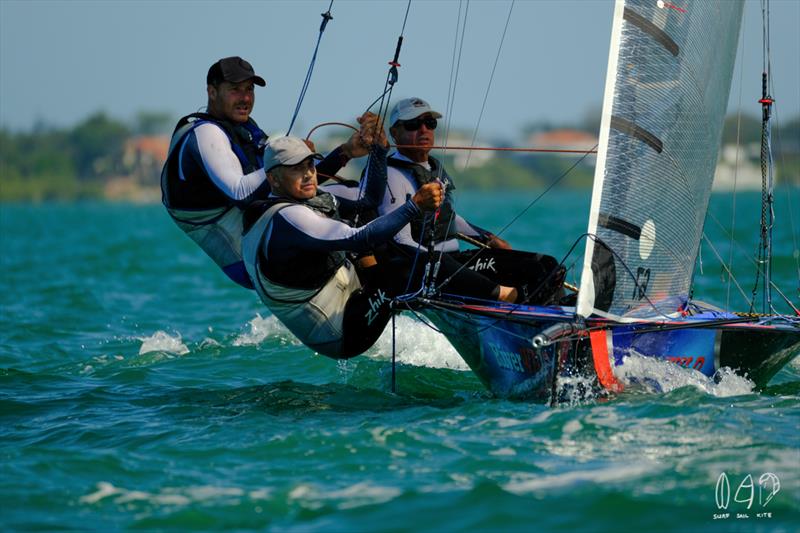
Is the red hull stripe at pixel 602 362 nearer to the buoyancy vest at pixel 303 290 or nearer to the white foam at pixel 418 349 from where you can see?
the buoyancy vest at pixel 303 290

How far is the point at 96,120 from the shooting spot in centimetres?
12606

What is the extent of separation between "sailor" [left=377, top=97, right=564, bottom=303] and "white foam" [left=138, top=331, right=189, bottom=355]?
329 cm

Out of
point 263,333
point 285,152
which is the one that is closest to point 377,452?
point 285,152

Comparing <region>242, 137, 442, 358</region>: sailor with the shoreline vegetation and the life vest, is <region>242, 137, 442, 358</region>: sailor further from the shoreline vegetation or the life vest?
the shoreline vegetation

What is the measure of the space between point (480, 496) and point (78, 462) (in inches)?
79.5

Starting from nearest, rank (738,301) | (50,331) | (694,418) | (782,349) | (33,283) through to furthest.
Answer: (694,418), (782,349), (50,331), (738,301), (33,283)

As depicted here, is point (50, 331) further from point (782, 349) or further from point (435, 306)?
point (782, 349)

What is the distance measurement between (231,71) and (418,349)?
3.28 metres

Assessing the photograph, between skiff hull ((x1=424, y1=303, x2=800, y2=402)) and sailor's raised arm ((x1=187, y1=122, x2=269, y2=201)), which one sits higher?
sailor's raised arm ((x1=187, y1=122, x2=269, y2=201))

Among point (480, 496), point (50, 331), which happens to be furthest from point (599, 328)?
point (50, 331)

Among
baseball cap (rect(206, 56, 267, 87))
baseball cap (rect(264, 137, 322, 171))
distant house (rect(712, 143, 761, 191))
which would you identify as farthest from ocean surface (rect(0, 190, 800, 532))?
distant house (rect(712, 143, 761, 191))

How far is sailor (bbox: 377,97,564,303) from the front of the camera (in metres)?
6.66

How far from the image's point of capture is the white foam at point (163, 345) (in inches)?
377

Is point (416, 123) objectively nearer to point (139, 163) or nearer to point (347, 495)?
point (347, 495)
